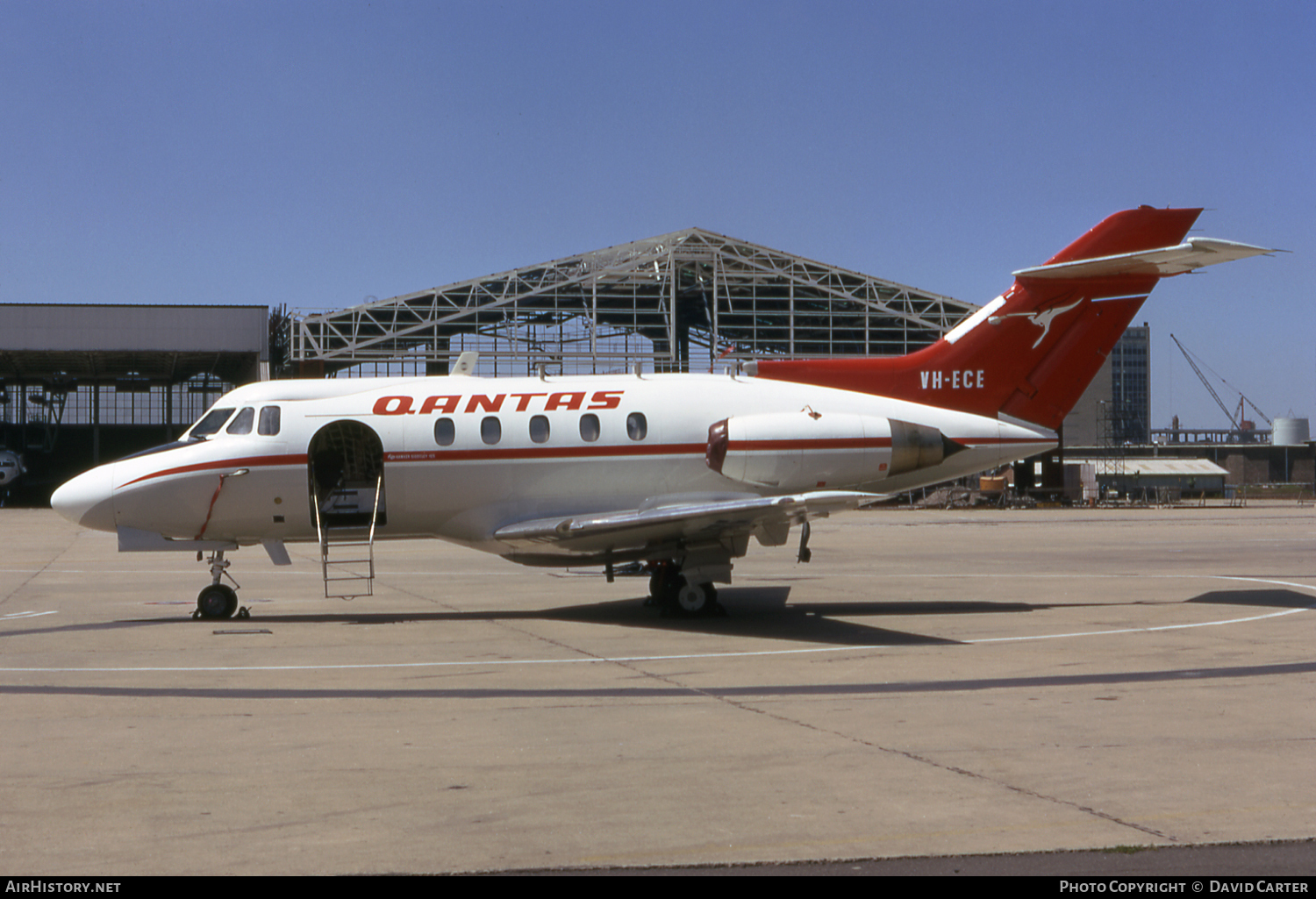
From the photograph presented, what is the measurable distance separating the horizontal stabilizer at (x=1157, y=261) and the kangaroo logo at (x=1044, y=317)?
21.0 inches

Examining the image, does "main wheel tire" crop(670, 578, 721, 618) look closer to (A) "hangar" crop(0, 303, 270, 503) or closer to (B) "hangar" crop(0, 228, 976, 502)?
(B) "hangar" crop(0, 228, 976, 502)

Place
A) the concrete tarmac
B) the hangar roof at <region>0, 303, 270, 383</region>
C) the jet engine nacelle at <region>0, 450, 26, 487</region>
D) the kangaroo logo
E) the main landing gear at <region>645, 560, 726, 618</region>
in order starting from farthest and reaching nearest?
the jet engine nacelle at <region>0, 450, 26, 487</region> < the hangar roof at <region>0, 303, 270, 383</region> < the kangaroo logo < the main landing gear at <region>645, 560, 726, 618</region> < the concrete tarmac

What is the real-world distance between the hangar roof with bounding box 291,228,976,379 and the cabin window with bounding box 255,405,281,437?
41091mm

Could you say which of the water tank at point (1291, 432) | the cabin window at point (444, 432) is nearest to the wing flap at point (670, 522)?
the cabin window at point (444, 432)

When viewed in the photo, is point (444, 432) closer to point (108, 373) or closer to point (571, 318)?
point (571, 318)

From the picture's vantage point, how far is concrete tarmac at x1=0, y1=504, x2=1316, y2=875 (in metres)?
6.09

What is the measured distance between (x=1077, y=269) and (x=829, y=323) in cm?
4404

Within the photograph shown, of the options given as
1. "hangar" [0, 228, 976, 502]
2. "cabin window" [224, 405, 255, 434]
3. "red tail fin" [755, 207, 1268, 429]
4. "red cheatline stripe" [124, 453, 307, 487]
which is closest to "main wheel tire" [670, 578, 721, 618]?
"red tail fin" [755, 207, 1268, 429]

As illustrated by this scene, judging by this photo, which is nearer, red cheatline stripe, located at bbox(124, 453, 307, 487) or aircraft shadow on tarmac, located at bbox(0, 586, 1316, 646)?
aircraft shadow on tarmac, located at bbox(0, 586, 1316, 646)

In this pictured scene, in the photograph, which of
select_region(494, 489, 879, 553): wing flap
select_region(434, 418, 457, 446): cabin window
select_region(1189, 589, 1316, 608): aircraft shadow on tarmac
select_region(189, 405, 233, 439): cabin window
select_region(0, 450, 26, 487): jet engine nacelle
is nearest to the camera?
select_region(494, 489, 879, 553): wing flap

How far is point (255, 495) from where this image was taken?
16.5 meters

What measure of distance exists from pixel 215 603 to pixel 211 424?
9.21 feet

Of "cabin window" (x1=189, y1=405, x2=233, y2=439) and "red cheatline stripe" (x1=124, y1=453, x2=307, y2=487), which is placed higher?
"cabin window" (x1=189, y1=405, x2=233, y2=439)

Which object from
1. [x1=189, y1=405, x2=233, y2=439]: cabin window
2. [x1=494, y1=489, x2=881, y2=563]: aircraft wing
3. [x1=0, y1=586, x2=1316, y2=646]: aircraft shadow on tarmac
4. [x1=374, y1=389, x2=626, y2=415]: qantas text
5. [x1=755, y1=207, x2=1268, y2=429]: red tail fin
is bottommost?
[x1=0, y1=586, x2=1316, y2=646]: aircraft shadow on tarmac
